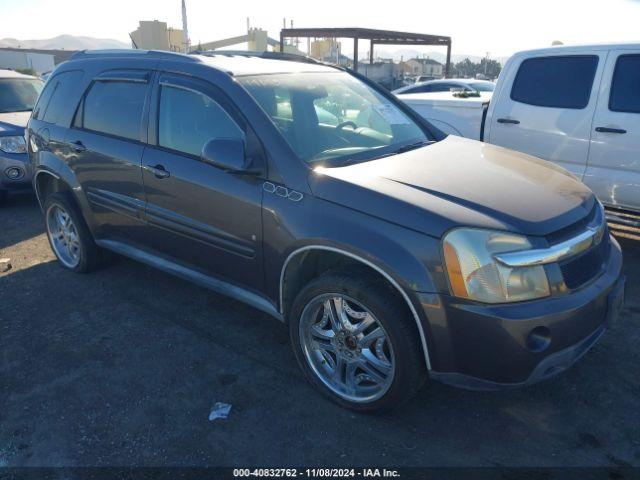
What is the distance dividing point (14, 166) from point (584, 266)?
22.5 ft

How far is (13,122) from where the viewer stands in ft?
23.6

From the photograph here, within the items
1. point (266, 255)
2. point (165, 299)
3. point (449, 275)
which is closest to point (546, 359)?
point (449, 275)

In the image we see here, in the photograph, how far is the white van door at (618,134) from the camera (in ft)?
15.0

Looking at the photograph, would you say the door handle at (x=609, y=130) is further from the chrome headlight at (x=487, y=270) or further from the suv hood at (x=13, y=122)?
the suv hood at (x=13, y=122)

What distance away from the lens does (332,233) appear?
2.61 meters

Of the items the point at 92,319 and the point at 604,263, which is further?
the point at 92,319

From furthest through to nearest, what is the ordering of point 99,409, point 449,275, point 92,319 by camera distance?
1. point 92,319
2. point 99,409
3. point 449,275

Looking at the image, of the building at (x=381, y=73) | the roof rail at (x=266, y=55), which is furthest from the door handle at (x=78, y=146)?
the building at (x=381, y=73)

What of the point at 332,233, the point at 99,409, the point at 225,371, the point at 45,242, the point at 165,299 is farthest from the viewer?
the point at 45,242

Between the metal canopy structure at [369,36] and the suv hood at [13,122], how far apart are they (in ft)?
48.2

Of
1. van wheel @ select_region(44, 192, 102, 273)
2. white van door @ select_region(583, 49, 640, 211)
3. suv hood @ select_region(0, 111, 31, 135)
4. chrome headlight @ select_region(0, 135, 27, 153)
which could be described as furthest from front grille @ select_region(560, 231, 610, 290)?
suv hood @ select_region(0, 111, 31, 135)

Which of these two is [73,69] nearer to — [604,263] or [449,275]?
[449,275]

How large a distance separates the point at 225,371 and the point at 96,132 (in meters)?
2.20

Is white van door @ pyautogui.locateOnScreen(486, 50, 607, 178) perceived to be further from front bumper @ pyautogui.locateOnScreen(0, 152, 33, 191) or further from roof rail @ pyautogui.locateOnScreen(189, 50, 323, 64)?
front bumper @ pyautogui.locateOnScreen(0, 152, 33, 191)
